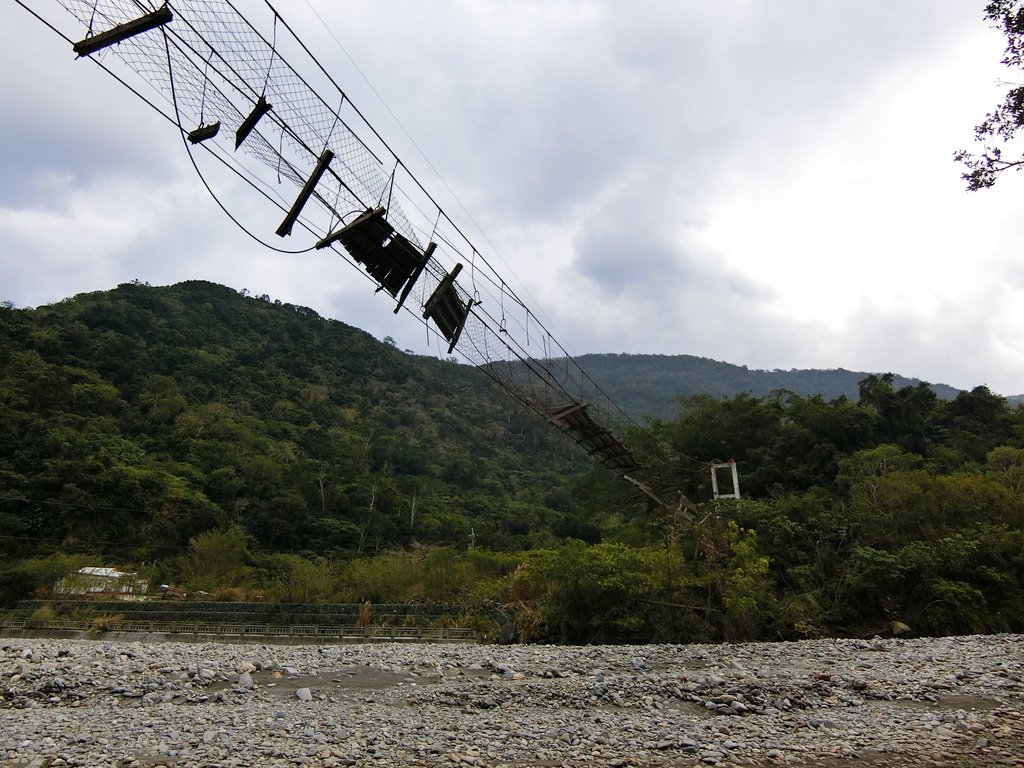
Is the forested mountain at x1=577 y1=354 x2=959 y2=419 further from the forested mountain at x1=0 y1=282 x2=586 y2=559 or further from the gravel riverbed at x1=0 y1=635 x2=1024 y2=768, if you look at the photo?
the gravel riverbed at x1=0 y1=635 x2=1024 y2=768

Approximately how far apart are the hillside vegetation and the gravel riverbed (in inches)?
84.1

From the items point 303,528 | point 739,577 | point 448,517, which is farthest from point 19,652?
point 448,517

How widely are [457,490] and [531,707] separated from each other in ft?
149

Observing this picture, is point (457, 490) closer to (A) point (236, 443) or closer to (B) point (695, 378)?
(A) point (236, 443)

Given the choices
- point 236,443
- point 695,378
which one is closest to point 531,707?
point 236,443

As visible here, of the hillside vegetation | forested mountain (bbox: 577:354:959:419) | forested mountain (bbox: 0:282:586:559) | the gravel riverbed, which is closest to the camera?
the gravel riverbed

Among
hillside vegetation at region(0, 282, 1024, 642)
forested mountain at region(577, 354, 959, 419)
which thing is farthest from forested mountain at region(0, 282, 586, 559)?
forested mountain at region(577, 354, 959, 419)

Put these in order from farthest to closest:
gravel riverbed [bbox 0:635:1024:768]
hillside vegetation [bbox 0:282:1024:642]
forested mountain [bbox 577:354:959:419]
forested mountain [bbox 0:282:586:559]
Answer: forested mountain [bbox 577:354:959:419] → forested mountain [bbox 0:282:586:559] → hillside vegetation [bbox 0:282:1024:642] → gravel riverbed [bbox 0:635:1024:768]

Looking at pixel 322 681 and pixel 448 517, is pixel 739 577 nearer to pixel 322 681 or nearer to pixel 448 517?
pixel 322 681

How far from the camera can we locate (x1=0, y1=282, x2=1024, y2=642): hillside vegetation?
1277 centimetres

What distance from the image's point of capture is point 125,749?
18.0ft

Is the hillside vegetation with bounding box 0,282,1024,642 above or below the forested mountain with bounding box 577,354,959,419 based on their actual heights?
below

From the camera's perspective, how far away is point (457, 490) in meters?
51.8

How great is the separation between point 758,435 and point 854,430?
11.5ft
